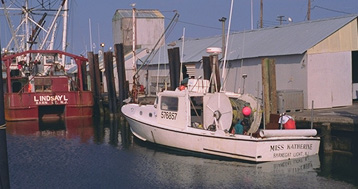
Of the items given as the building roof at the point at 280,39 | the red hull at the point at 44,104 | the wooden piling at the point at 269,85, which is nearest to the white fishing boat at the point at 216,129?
the wooden piling at the point at 269,85

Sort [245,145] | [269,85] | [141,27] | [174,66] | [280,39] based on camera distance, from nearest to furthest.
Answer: [245,145] < [269,85] < [280,39] < [174,66] < [141,27]

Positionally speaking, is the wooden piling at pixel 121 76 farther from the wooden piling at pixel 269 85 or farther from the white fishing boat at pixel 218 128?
the wooden piling at pixel 269 85

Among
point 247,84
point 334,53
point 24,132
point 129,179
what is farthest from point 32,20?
point 129,179

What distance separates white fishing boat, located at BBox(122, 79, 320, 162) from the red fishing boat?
512 inches

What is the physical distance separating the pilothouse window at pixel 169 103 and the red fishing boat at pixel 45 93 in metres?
14.3

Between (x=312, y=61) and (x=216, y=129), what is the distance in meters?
8.20

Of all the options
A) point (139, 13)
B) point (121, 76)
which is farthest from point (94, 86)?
point (139, 13)

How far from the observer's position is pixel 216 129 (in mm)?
18047

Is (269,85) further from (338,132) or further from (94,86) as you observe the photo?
(94,86)

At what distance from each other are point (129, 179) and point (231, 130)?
426cm

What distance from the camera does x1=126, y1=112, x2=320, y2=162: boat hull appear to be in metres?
17.1

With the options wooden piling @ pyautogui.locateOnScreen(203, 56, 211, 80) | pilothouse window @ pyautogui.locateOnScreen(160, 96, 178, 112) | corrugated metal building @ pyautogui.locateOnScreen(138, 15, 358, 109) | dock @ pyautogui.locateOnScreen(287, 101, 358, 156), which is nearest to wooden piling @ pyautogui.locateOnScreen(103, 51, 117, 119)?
corrugated metal building @ pyautogui.locateOnScreen(138, 15, 358, 109)

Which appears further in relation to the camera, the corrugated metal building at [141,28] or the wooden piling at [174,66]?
the corrugated metal building at [141,28]

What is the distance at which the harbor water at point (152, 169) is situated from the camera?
15.7 metres
